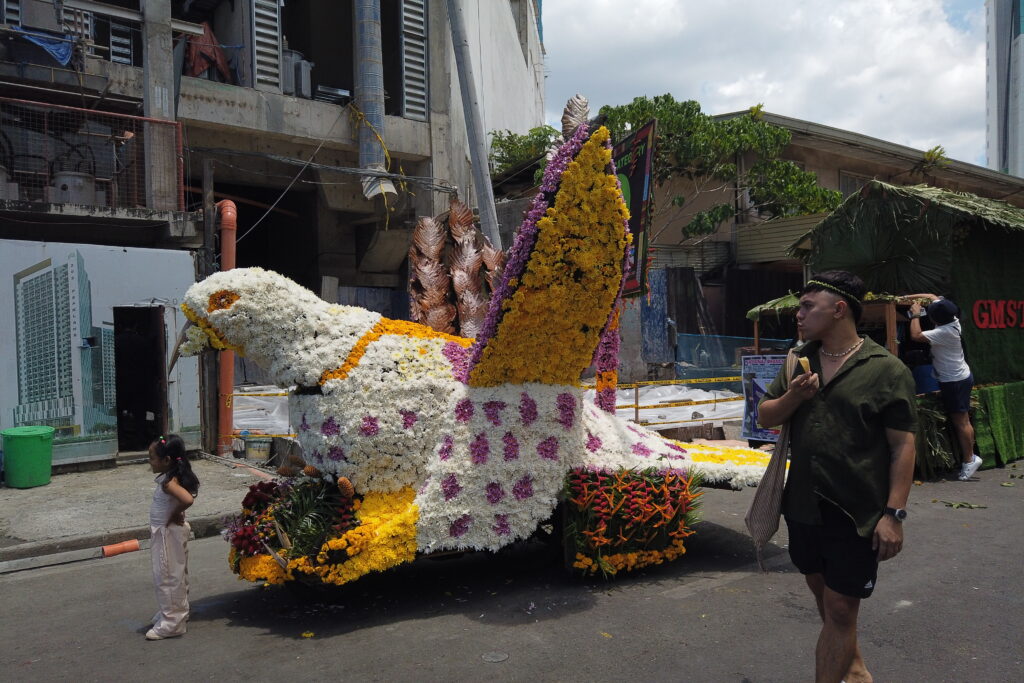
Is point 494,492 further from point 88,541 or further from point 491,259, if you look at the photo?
point 491,259

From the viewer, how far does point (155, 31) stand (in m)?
11.6

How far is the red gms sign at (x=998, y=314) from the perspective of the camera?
904 cm

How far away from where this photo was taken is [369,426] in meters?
4.79

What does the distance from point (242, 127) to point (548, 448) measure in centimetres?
1119

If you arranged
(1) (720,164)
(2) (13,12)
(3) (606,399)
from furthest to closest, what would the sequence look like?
(1) (720,164)
(2) (13,12)
(3) (606,399)

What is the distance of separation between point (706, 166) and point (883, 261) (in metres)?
11.5

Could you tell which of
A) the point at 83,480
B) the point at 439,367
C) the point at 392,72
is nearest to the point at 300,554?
the point at 439,367

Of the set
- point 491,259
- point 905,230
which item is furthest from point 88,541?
point 905,230

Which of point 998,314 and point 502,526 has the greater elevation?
point 998,314

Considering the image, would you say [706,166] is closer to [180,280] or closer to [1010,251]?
[1010,251]

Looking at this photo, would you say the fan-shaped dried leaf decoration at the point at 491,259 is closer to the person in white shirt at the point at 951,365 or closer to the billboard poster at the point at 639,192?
the billboard poster at the point at 639,192

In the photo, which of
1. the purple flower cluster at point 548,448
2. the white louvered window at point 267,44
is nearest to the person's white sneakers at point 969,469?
the purple flower cluster at point 548,448

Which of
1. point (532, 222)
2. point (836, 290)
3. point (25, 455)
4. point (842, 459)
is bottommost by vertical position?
point (25, 455)

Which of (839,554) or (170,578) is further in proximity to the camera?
(170,578)
